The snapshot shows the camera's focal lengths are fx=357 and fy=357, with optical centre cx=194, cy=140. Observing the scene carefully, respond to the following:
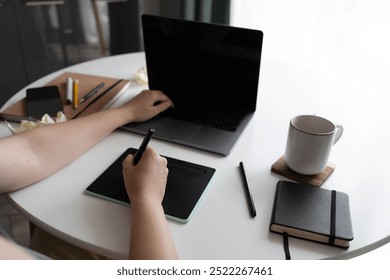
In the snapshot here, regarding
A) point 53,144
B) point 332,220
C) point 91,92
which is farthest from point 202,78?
point 332,220

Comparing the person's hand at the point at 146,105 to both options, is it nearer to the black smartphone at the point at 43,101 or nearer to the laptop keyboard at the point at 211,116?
the laptop keyboard at the point at 211,116

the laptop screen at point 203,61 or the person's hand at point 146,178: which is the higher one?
the laptop screen at point 203,61

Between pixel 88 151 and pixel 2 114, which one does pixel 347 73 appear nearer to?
pixel 88 151

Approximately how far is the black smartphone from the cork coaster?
644 millimetres

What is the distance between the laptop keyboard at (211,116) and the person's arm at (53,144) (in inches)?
3.0

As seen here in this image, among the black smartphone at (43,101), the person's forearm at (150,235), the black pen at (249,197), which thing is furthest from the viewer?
the black smartphone at (43,101)

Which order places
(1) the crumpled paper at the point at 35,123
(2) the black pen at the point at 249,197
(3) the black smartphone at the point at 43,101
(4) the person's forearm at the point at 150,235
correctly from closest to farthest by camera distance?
1. (4) the person's forearm at the point at 150,235
2. (2) the black pen at the point at 249,197
3. (1) the crumpled paper at the point at 35,123
4. (3) the black smartphone at the point at 43,101

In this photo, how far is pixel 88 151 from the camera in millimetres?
891

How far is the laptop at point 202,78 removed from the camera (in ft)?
3.15

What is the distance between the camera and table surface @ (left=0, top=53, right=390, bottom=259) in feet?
2.11

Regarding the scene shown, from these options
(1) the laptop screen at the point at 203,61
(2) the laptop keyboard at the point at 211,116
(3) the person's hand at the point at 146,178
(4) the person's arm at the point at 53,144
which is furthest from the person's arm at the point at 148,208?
(1) the laptop screen at the point at 203,61

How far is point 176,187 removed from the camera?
2.51ft

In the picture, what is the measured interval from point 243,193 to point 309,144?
0.57ft
